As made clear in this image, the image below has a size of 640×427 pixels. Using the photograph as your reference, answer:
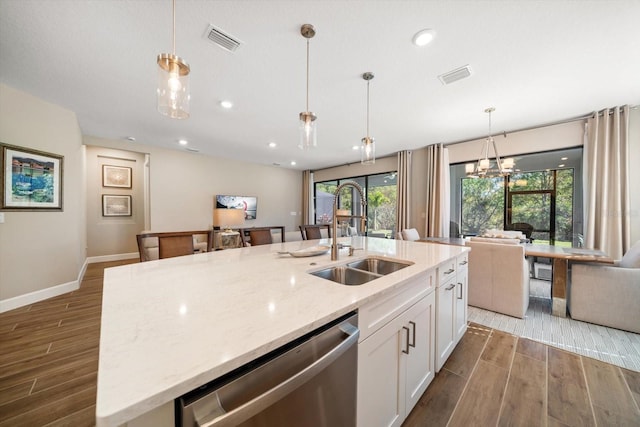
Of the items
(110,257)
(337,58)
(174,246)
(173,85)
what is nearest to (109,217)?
(110,257)

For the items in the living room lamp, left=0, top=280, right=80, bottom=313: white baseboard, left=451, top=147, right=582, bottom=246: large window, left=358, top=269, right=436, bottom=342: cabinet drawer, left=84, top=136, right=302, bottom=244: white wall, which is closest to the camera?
left=358, top=269, right=436, bottom=342: cabinet drawer

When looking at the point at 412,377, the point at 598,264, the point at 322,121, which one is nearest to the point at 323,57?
the point at 322,121

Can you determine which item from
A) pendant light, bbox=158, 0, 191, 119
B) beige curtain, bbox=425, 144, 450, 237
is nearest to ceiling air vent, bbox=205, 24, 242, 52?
pendant light, bbox=158, 0, 191, 119

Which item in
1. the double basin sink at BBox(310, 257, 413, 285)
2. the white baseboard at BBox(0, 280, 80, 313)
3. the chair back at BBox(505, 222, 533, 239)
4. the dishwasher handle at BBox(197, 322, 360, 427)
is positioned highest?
the chair back at BBox(505, 222, 533, 239)

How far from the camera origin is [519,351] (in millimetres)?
1997

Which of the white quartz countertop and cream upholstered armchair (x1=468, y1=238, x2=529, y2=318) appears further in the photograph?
cream upholstered armchair (x1=468, y1=238, x2=529, y2=318)

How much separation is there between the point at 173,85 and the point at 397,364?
6.45 ft

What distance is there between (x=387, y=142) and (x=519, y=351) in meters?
3.81

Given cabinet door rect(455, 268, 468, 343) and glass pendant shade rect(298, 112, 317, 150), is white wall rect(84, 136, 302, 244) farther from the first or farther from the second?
cabinet door rect(455, 268, 468, 343)

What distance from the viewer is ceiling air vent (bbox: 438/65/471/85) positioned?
7.40ft

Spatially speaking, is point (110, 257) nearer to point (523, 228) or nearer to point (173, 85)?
point (173, 85)

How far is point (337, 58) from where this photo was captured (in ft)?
6.97

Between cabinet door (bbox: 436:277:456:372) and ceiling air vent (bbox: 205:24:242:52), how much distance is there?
8.24ft

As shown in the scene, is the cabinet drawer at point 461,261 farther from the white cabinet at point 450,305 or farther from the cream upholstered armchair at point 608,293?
the cream upholstered armchair at point 608,293
